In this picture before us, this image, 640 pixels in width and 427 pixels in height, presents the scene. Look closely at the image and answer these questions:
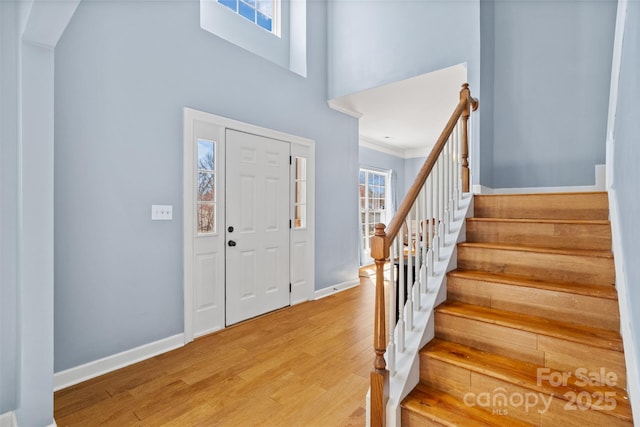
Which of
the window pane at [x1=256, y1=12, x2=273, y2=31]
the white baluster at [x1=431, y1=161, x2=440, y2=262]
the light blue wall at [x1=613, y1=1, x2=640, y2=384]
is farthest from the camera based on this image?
the window pane at [x1=256, y1=12, x2=273, y2=31]

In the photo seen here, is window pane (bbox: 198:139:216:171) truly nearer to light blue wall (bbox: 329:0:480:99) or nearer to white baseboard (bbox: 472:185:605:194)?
light blue wall (bbox: 329:0:480:99)

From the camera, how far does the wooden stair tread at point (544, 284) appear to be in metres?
1.56

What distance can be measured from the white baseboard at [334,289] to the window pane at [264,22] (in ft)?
11.1

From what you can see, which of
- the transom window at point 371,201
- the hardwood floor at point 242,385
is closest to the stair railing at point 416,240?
the hardwood floor at point 242,385

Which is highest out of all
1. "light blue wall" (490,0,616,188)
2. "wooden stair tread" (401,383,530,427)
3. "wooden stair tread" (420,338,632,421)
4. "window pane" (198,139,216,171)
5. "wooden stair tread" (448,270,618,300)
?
"light blue wall" (490,0,616,188)

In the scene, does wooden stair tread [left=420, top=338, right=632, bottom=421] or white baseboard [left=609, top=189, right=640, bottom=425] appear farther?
wooden stair tread [left=420, top=338, right=632, bottom=421]

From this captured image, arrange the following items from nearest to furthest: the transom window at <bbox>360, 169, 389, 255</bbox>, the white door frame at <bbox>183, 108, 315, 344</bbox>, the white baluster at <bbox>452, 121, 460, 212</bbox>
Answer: the white baluster at <bbox>452, 121, 460, 212</bbox>, the white door frame at <bbox>183, 108, 315, 344</bbox>, the transom window at <bbox>360, 169, 389, 255</bbox>

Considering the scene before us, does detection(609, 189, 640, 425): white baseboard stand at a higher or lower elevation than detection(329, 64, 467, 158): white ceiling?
lower

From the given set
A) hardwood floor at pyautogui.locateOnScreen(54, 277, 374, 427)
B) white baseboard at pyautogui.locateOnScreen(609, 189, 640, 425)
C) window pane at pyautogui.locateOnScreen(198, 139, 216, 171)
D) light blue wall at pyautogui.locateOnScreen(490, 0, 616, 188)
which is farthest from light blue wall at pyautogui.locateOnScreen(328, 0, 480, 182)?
hardwood floor at pyautogui.locateOnScreen(54, 277, 374, 427)

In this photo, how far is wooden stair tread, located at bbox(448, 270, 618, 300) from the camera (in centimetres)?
156

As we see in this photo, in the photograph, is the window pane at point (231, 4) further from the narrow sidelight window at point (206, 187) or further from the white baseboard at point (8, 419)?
the white baseboard at point (8, 419)

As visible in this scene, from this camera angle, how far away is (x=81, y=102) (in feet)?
7.29

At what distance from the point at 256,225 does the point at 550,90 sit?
3.28 m

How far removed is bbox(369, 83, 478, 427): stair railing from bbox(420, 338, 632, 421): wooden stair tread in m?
0.22
